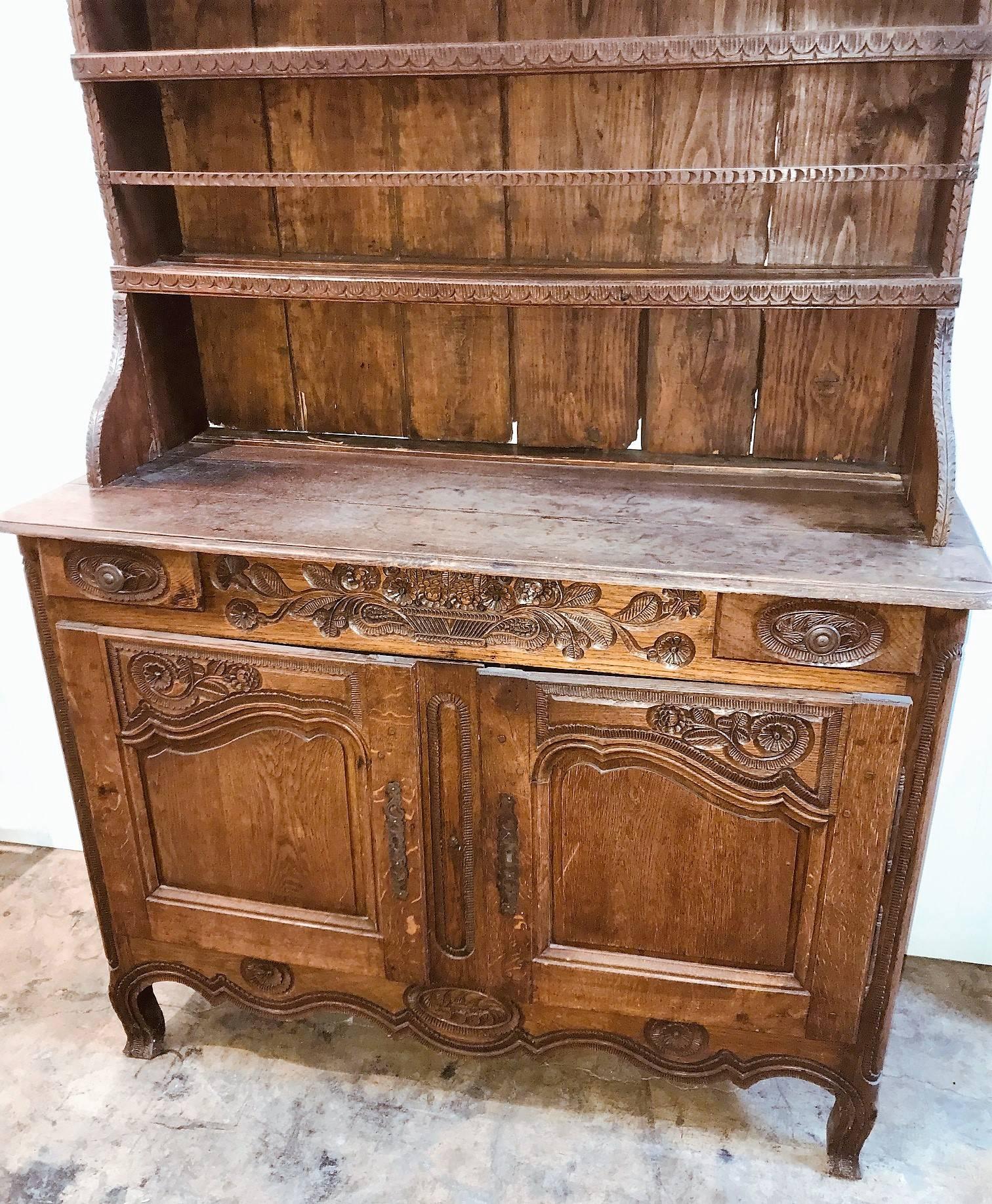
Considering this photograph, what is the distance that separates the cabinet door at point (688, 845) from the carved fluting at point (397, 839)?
0.44 ft

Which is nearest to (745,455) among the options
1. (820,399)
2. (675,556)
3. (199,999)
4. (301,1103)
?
(820,399)

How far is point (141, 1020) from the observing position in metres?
1.83

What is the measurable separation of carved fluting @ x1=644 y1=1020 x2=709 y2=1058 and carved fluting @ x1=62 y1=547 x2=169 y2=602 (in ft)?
3.33

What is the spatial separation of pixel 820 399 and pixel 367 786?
941 millimetres

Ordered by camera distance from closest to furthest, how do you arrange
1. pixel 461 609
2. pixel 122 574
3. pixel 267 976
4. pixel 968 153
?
1. pixel 968 153
2. pixel 461 609
3. pixel 122 574
4. pixel 267 976

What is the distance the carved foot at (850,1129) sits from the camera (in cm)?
154

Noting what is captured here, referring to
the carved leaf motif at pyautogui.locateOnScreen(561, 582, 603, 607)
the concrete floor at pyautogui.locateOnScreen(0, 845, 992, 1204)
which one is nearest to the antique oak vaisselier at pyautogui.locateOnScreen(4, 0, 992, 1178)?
the carved leaf motif at pyautogui.locateOnScreen(561, 582, 603, 607)

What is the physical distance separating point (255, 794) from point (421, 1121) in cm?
65

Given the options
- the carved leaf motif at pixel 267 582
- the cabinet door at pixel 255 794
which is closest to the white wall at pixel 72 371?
the cabinet door at pixel 255 794

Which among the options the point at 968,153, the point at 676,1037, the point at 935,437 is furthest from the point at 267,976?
the point at 968,153

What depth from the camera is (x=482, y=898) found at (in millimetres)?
1543

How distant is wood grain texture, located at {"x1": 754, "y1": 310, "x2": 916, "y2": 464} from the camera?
1558 mm

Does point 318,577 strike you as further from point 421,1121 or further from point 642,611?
point 421,1121

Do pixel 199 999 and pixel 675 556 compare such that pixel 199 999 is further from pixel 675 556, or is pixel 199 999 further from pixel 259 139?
pixel 259 139
